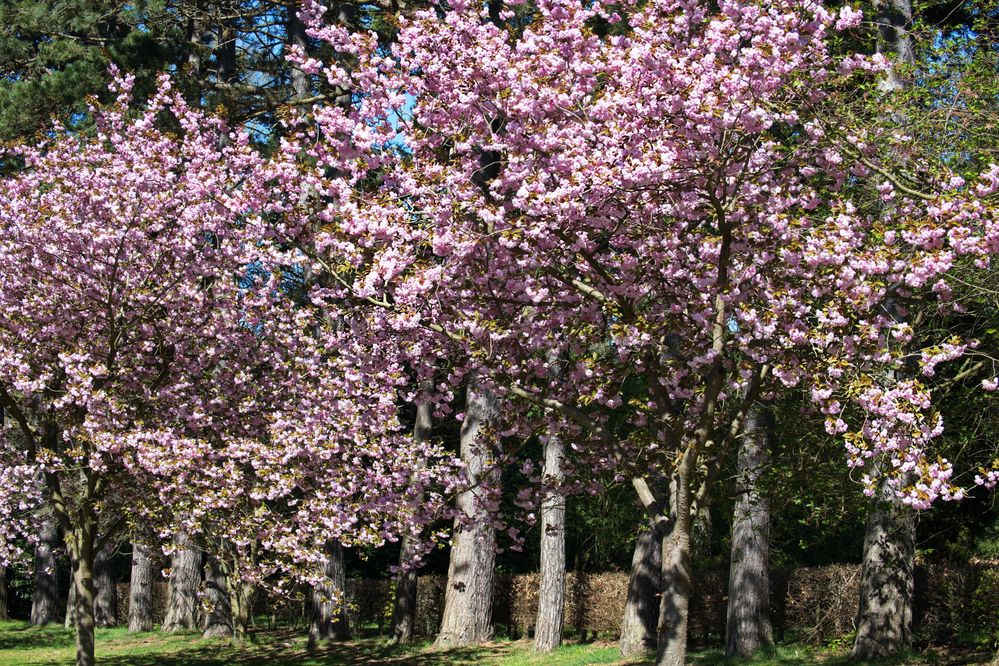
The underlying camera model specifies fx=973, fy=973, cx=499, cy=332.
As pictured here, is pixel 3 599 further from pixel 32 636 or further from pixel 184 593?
pixel 184 593

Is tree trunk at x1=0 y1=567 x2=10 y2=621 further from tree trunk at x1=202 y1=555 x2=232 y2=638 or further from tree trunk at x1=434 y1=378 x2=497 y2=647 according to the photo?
tree trunk at x1=434 y1=378 x2=497 y2=647

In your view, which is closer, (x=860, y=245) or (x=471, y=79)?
(x=860, y=245)

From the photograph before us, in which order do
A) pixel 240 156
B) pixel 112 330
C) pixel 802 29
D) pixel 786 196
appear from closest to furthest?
pixel 802 29 → pixel 786 196 → pixel 112 330 → pixel 240 156

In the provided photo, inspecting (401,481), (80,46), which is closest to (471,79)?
(401,481)

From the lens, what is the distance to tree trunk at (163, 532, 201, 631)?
23547 millimetres

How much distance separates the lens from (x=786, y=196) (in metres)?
8.02

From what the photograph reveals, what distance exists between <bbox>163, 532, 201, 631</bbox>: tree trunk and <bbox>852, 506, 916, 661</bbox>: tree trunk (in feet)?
53.2

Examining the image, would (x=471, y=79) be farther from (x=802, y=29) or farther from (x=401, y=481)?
(x=401, y=481)

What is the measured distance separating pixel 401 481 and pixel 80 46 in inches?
480

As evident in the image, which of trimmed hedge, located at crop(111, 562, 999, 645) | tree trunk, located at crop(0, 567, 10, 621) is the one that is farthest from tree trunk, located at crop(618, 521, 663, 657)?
tree trunk, located at crop(0, 567, 10, 621)

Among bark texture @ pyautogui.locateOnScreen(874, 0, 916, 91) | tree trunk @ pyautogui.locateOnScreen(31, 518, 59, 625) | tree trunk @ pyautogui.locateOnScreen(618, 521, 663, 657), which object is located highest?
bark texture @ pyautogui.locateOnScreen(874, 0, 916, 91)

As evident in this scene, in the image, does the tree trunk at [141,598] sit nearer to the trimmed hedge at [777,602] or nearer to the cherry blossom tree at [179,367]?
the trimmed hedge at [777,602]

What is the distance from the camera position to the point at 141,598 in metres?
25.2

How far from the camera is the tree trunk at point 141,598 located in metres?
25.0
